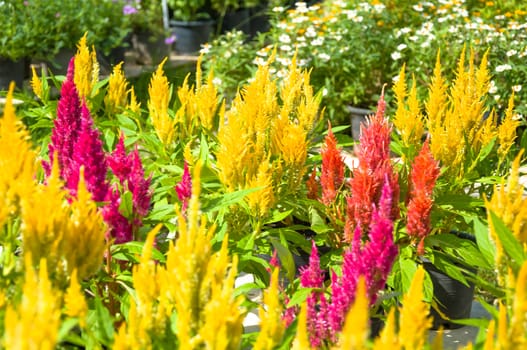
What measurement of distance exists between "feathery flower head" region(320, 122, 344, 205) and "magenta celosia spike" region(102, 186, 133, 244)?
80 cm

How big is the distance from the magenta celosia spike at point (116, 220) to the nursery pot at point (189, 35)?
9512 mm

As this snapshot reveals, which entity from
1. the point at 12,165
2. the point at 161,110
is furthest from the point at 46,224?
the point at 161,110

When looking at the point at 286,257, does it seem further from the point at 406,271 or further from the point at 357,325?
the point at 357,325

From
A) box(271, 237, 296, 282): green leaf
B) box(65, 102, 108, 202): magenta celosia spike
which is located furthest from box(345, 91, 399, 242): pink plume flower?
box(65, 102, 108, 202): magenta celosia spike

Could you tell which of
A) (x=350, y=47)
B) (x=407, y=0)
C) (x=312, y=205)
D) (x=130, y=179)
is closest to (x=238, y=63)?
(x=350, y=47)

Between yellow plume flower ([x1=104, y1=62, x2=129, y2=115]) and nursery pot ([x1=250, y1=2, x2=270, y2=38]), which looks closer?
yellow plume flower ([x1=104, y1=62, x2=129, y2=115])

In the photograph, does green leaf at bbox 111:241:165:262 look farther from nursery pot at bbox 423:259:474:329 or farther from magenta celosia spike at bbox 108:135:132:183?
nursery pot at bbox 423:259:474:329

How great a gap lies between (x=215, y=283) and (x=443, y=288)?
2354 mm

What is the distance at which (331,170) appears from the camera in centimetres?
290

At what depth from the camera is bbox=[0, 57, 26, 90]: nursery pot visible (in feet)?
27.0

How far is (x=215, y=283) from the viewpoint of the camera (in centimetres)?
159

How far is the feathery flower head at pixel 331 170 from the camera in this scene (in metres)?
2.87

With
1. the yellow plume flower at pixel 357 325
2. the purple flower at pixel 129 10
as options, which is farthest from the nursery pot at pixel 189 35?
the yellow plume flower at pixel 357 325

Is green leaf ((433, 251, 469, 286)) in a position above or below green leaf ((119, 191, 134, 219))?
below
